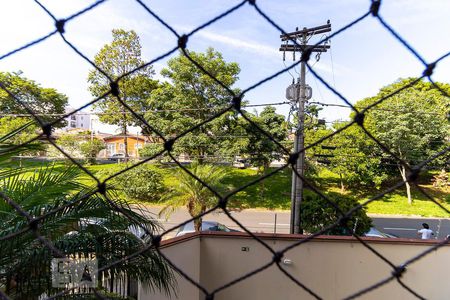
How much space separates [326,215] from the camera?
17.6ft

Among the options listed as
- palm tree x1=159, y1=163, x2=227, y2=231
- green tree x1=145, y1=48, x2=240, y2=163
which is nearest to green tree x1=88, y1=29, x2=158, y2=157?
green tree x1=145, y1=48, x2=240, y2=163

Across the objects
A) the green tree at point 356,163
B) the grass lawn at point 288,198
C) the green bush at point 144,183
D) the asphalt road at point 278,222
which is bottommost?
the asphalt road at point 278,222

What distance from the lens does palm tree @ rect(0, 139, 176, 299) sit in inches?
59.3

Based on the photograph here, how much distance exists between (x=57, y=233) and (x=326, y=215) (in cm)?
465

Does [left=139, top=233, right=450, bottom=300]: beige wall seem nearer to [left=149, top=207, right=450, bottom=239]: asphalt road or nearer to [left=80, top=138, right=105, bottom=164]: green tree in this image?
[left=149, top=207, right=450, bottom=239]: asphalt road

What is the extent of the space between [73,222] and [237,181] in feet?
27.8

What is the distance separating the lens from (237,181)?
10125 mm

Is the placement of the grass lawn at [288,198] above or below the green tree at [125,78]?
below

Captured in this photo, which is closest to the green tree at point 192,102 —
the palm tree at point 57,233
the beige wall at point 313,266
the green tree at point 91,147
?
the green tree at point 91,147

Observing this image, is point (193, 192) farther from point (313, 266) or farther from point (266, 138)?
point (313, 266)

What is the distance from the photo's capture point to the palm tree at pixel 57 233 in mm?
1507

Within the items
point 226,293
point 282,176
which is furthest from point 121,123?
point 226,293

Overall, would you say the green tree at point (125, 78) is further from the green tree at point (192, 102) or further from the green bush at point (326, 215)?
the green bush at point (326, 215)

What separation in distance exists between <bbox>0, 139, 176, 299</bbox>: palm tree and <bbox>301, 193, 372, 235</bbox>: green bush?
148 inches
